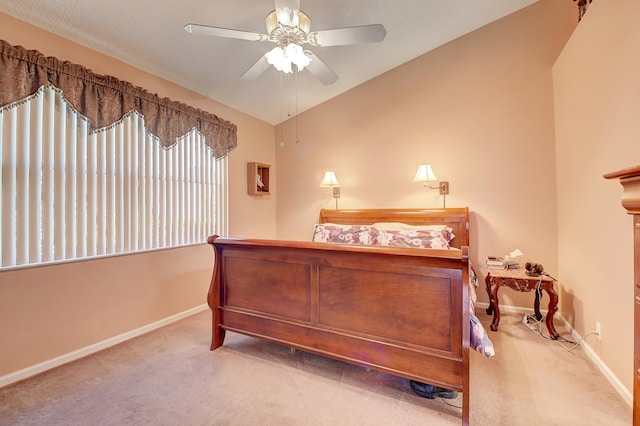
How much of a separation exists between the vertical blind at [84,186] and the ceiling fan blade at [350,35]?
6.37ft

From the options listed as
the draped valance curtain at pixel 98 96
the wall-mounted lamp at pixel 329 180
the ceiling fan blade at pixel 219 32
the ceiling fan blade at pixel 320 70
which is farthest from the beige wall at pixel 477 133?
the ceiling fan blade at pixel 219 32

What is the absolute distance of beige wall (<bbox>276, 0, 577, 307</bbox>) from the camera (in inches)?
123

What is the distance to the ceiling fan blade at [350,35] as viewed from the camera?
189 cm

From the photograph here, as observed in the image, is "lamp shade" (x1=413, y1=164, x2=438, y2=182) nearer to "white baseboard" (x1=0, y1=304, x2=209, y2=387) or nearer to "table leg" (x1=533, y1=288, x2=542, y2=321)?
"table leg" (x1=533, y1=288, x2=542, y2=321)

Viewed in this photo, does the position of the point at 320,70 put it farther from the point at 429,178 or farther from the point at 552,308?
the point at 552,308

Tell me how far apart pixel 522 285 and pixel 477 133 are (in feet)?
5.81

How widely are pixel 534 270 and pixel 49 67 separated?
444 centimetres

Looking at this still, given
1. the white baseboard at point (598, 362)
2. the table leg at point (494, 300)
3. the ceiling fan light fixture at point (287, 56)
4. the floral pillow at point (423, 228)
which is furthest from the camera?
the floral pillow at point (423, 228)

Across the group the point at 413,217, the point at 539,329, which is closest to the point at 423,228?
the point at 413,217

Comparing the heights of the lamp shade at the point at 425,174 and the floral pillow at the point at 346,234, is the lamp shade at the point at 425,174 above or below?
above

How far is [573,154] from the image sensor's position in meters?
2.64

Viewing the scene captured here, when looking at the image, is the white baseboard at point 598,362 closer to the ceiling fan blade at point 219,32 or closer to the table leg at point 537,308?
the table leg at point 537,308

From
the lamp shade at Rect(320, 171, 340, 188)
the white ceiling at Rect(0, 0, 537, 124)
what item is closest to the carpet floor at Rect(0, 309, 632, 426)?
the lamp shade at Rect(320, 171, 340, 188)

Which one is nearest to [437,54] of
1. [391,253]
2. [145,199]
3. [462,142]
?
[462,142]
